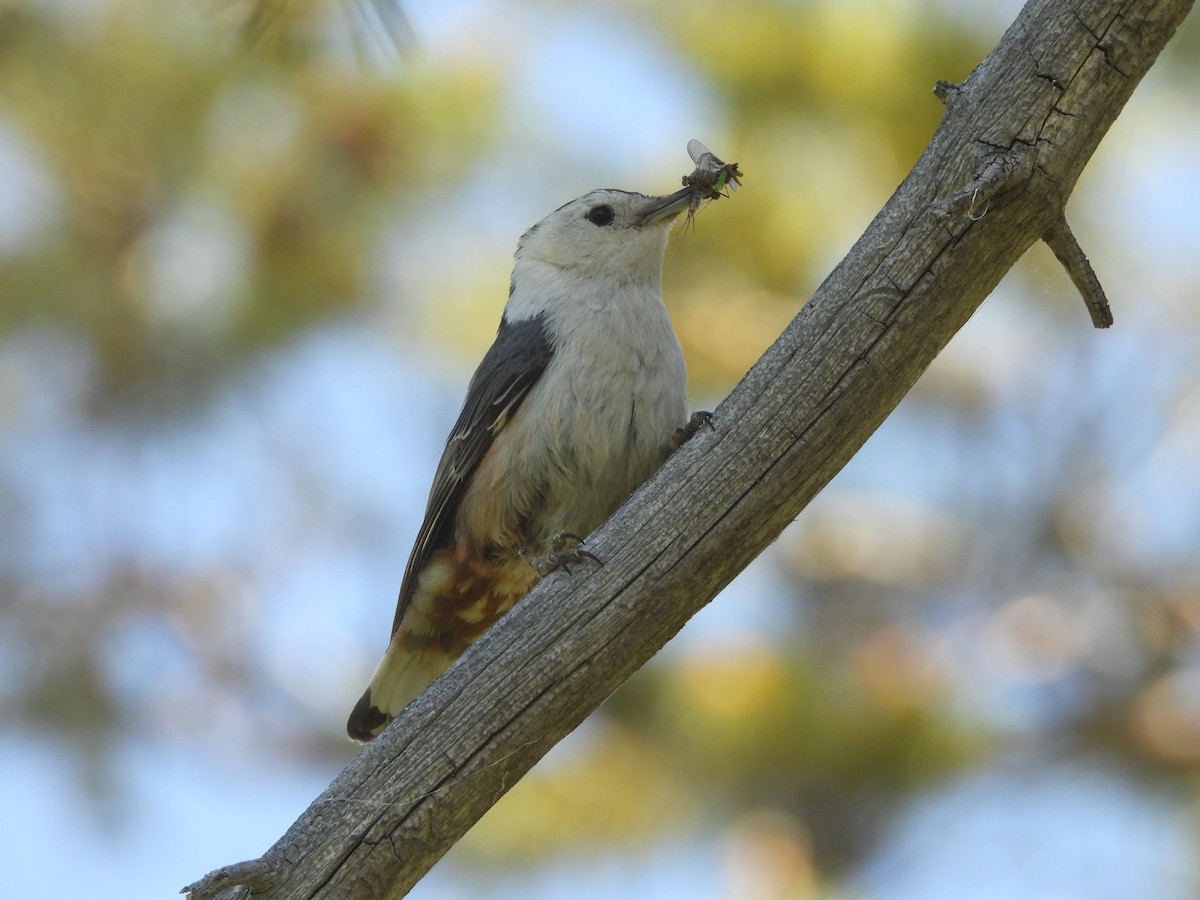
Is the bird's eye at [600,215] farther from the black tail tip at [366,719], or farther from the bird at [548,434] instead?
the black tail tip at [366,719]

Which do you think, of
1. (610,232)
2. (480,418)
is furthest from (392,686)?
(610,232)

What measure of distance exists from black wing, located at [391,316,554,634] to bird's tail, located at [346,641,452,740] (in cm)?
10

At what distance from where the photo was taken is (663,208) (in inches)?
150

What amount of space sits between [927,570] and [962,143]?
3.25m

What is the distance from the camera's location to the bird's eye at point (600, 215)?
3.98 metres

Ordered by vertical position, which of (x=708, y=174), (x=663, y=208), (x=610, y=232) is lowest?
(x=708, y=174)

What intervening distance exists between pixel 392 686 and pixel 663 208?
1536 mm

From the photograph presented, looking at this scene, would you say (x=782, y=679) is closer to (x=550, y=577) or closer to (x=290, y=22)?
(x=550, y=577)

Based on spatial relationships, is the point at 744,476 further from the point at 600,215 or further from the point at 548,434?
the point at 600,215

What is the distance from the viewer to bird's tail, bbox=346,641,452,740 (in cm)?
378

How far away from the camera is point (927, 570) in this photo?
5.46 meters

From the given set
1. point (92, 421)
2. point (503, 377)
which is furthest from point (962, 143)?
point (92, 421)

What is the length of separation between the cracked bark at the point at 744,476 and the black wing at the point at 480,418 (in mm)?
1045

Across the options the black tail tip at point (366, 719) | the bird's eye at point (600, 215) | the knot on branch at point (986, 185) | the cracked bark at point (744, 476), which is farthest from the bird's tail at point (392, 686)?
the knot on branch at point (986, 185)
